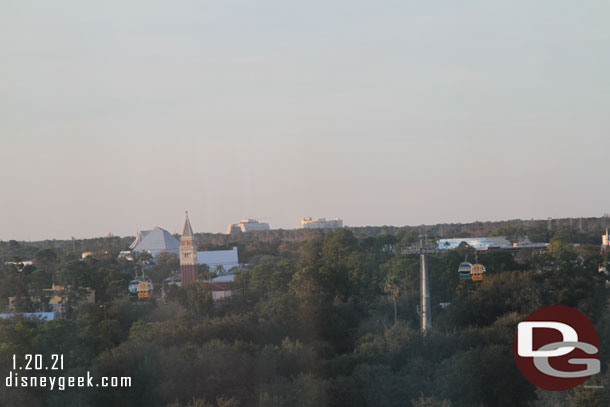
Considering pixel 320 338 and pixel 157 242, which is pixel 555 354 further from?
pixel 157 242

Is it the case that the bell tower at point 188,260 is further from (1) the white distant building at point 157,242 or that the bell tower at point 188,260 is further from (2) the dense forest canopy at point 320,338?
(1) the white distant building at point 157,242

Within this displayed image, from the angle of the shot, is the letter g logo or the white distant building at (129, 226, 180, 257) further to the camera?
the white distant building at (129, 226, 180, 257)

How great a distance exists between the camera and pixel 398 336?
2677 cm

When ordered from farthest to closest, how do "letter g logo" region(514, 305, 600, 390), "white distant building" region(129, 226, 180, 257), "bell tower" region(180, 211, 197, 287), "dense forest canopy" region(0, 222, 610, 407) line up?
"white distant building" region(129, 226, 180, 257) → "bell tower" region(180, 211, 197, 287) → "dense forest canopy" region(0, 222, 610, 407) → "letter g logo" region(514, 305, 600, 390)

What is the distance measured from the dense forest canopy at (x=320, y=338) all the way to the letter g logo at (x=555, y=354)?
0.46 meters

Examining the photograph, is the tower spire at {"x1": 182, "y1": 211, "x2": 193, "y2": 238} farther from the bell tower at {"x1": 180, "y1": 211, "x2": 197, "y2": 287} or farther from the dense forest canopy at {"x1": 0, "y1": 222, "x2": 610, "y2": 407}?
the dense forest canopy at {"x1": 0, "y1": 222, "x2": 610, "y2": 407}

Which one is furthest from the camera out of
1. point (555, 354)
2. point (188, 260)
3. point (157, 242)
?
point (157, 242)

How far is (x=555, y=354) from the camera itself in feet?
69.7

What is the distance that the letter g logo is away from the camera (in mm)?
21250

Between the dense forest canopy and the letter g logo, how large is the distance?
0.46 m

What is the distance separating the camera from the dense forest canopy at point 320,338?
870 inches

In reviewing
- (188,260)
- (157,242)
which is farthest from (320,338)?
(157,242)

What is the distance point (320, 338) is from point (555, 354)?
42.7 feet

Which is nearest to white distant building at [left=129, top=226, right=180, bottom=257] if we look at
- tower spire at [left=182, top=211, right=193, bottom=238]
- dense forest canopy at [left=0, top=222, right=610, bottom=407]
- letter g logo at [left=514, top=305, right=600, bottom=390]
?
tower spire at [left=182, top=211, right=193, bottom=238]
